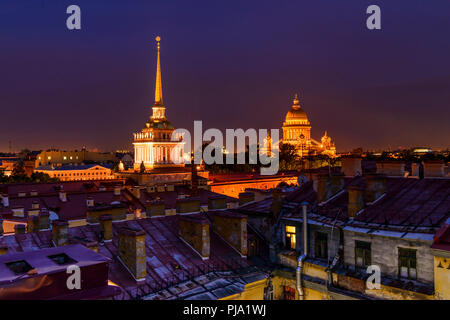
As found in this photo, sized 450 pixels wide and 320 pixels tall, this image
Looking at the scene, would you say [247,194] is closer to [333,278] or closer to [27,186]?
[333,278]

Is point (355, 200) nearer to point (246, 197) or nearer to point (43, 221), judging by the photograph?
point (246, 197)

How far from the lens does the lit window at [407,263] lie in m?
11.9

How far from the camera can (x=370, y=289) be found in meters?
12.4

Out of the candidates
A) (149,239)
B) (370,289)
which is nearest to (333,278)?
(370,289)

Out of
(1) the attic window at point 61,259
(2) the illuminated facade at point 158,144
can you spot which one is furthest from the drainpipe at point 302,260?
(2) the illuminated facade at point 158,144

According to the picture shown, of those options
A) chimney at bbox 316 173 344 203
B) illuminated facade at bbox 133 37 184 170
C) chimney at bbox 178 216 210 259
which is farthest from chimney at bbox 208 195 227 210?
illuminated facade at bbox 133 37 184 170

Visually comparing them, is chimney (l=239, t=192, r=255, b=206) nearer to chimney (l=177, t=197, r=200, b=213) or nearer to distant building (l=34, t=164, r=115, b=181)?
chimney (l=177, t=197, r=200, b=213)

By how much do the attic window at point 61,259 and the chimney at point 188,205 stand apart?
7.80m

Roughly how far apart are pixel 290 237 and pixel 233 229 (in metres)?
2.26

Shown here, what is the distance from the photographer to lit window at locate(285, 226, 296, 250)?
15.8m

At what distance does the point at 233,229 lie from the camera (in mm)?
16203

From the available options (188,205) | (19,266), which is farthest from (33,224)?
(19,266)

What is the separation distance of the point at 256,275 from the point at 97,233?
20.7ft
